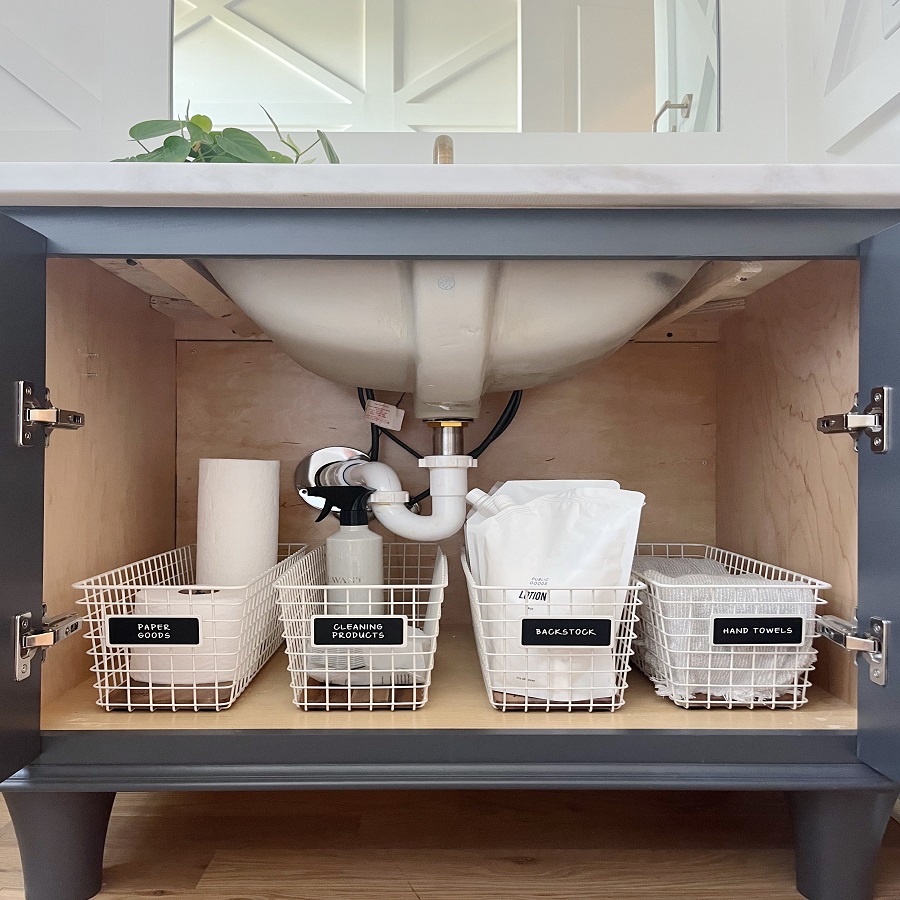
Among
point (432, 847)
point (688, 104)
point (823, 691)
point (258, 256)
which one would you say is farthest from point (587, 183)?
point (688, 104)

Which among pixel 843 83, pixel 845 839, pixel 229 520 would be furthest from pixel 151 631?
pixel 843 83

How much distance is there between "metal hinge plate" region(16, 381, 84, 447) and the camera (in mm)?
653

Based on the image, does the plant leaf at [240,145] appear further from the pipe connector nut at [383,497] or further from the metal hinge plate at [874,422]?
the metal hinge plate at [874,422]

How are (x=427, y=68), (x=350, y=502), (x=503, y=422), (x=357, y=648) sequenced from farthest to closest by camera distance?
(x=427, y=68), (x=503, y=422), (x=350, y=502), (x=357, y=648)

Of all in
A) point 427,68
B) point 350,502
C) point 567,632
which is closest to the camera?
point 567,632

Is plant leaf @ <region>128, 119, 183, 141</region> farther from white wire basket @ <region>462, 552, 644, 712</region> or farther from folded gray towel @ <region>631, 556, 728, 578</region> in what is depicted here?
folded gray towel @ <region>631, 556, 728, 578</region>

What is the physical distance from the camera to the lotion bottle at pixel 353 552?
945 millimetres

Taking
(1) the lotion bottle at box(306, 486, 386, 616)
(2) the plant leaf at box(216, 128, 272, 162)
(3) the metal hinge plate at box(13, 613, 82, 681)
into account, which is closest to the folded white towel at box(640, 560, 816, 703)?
(1) the lotion bottle at box(306, 486, 386, 616)

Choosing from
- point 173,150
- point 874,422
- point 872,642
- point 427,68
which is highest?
point 427,68

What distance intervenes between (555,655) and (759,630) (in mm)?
228

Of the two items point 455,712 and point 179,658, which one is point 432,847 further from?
point 179,658

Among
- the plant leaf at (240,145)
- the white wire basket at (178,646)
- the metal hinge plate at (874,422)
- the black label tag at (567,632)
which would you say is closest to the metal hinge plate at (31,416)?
the white wire basket at (178,646)

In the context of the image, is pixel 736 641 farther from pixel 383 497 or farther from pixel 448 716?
pixel 383 497

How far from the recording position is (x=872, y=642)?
2.22ft
